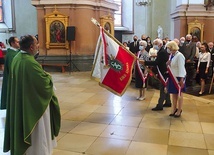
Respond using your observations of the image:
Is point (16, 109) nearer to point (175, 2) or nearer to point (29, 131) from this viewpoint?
point (29, 131)

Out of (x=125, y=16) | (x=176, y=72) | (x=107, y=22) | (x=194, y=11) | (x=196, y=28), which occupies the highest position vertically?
(x=125, y=16)

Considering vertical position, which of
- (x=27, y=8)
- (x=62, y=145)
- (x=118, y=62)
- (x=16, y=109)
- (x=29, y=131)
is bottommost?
(x=62, y=145)

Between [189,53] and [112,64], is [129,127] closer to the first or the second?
[112,64]

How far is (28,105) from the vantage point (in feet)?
9.87

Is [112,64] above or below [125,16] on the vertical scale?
below

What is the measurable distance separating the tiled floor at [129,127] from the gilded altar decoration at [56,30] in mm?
5780

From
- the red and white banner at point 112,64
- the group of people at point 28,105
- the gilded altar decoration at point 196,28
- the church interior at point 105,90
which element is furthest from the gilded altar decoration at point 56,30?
the group of people at point 28,105

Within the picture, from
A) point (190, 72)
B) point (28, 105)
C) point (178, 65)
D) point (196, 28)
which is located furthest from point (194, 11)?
point (28, 105)

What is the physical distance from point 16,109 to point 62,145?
54.5 inches

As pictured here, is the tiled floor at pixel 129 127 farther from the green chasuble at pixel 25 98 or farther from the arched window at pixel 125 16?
the arched window at pixel 125 16

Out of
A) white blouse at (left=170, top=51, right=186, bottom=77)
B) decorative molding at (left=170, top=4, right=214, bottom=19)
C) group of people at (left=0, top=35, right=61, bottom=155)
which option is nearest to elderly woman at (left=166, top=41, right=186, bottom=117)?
white blouse at (left=170, top=51, right=186, bottom=77)

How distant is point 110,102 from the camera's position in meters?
6.94

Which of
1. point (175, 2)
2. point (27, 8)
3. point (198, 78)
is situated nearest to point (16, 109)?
point (198, 78)

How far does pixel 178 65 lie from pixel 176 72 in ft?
0.49
